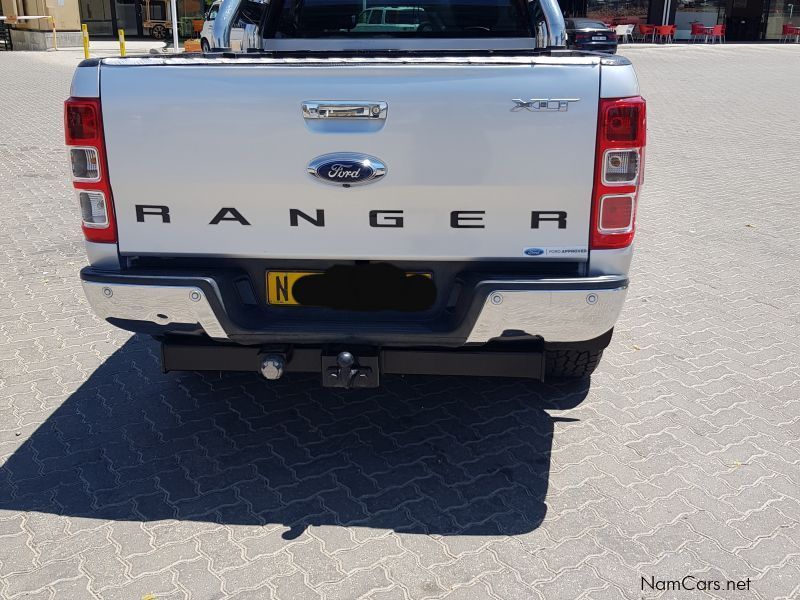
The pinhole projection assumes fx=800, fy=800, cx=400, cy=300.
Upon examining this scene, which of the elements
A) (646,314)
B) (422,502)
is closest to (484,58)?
(422,502)

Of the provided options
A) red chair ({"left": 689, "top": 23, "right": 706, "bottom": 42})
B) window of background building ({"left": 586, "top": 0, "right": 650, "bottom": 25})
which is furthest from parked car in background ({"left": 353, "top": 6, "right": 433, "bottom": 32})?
red chair ({"left": 689, "top": 23, "right": 706, "bottom": 42})

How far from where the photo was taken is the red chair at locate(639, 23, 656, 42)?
33500 millimetres

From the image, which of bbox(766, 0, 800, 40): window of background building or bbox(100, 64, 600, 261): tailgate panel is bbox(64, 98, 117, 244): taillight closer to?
bbox(100, 64, 600, 261): tailgate panel

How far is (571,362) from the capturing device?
4.08 m

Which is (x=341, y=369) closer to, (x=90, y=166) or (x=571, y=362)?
(x=90, y=166)

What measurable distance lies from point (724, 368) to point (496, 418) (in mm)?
1497

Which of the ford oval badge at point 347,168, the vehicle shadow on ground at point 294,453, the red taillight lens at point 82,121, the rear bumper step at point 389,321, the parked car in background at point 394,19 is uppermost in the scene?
the parked car in background at point 394,19

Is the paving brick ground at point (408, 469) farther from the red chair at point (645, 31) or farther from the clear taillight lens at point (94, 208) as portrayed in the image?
the red chair at point (645, 31)

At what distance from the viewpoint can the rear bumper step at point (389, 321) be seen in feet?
9.78

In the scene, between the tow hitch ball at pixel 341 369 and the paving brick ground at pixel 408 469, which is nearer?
the paving brick ground at pixel 408 469

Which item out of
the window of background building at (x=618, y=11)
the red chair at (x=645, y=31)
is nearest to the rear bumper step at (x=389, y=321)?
the red chair at (x=645, y=31)

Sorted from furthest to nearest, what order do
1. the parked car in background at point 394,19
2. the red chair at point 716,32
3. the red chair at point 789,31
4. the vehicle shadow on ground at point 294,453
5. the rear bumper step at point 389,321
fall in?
the red chair at point 789,31 → the red chair at point 716,32 → the parked car in background at point 394,19 → the vehicle shadow on ground at point 294,453 → the rear bumper step at point 389,321

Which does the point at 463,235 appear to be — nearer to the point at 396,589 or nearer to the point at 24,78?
the point at 396,589

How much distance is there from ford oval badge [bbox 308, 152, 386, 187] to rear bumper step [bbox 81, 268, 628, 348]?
550 millimetres
